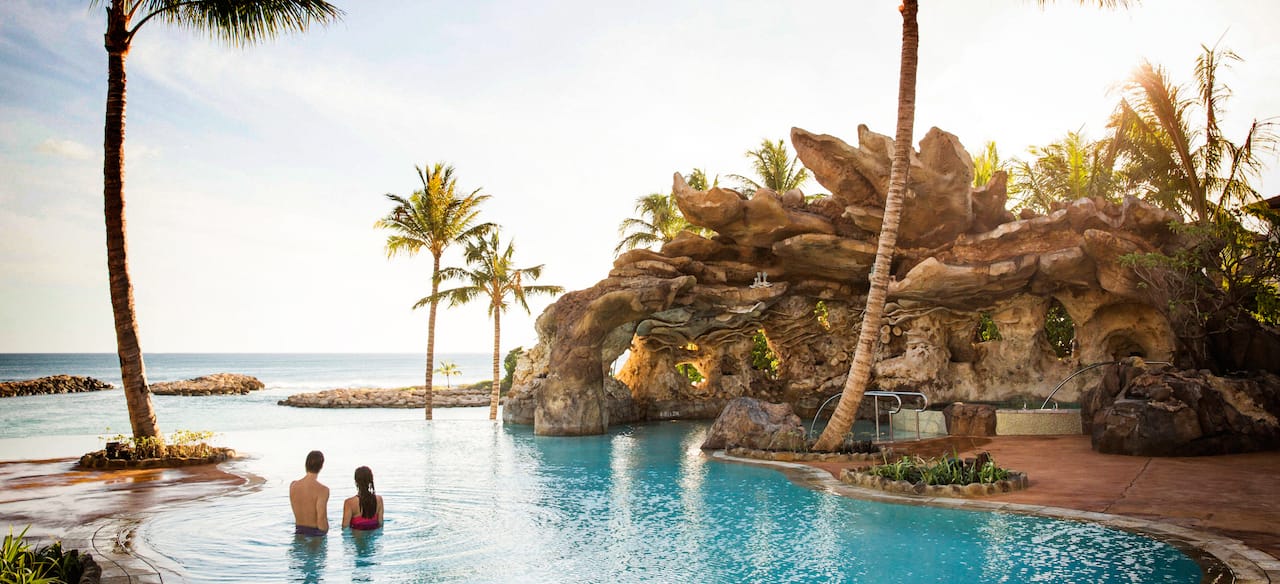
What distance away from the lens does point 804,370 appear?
29562mm

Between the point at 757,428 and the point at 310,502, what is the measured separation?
10297mm

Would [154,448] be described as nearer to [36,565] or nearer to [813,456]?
[36,565]

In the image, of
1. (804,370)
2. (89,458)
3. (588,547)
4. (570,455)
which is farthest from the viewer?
(804,370)

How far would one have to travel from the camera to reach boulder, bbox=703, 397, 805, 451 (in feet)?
56.5

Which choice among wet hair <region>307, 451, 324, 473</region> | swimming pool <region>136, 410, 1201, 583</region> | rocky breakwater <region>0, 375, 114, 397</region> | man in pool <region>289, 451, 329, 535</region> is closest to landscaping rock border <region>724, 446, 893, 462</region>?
swimming pool <region>136, 410, 1201, 583</region>

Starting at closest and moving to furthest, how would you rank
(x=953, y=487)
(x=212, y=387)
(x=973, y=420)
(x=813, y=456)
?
(x=953, y=487), (x=813, y=456), (x=973, y=420), (x=212, y=387)

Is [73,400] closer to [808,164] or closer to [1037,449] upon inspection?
[808,164]

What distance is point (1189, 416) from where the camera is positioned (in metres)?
14.4

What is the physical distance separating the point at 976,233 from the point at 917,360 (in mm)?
4965

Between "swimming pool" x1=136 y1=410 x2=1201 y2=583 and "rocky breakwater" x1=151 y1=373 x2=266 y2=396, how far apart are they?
199ft

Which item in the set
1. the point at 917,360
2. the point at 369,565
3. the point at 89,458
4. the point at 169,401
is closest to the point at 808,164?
the point at 917,360

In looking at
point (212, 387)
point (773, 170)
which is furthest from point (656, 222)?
point (212, 387)

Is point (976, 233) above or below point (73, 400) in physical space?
above

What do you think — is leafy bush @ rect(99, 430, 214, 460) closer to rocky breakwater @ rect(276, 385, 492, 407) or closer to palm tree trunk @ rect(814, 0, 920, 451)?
palm tree trunk @ rect(814, 0, 920, 451)
